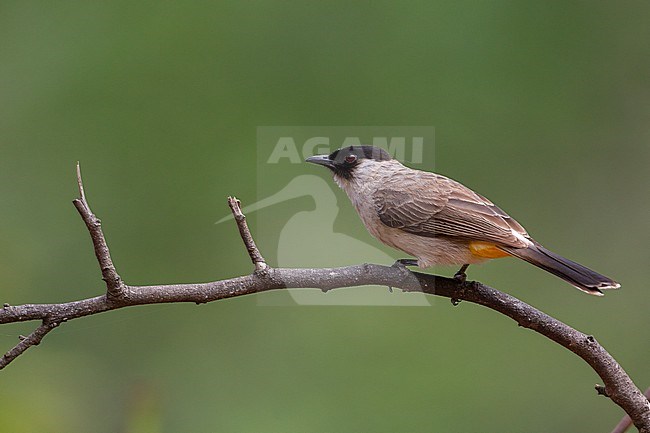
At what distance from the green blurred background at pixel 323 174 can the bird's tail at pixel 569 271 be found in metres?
1.66

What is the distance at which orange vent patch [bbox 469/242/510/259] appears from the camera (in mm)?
2676

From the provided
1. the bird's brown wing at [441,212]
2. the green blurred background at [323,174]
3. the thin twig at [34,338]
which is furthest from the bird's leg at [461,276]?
the green blurred background at [323,174]

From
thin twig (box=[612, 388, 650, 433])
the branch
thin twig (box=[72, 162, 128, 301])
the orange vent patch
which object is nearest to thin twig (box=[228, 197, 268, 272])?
the branch

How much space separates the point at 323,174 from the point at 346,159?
3.17ft

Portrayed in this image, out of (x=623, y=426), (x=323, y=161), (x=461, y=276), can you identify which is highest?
(x=323, y=161)

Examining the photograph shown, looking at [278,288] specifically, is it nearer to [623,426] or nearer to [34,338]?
[34,338]

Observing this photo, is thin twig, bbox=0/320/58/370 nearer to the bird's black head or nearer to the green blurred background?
the bird's black head

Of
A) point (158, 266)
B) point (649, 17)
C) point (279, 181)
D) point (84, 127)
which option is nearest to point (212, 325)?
point (158, 266)

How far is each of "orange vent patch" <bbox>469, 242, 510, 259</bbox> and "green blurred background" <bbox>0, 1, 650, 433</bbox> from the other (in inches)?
59.3

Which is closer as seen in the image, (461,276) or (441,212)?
(461,276)

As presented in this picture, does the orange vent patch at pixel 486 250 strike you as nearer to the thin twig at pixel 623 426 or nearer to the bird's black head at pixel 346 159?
the bird's black head at pixel 346 159

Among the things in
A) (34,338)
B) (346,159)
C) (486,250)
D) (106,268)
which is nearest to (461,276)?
(486,250)

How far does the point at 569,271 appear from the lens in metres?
2.44

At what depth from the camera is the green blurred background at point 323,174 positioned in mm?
4305
